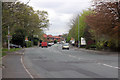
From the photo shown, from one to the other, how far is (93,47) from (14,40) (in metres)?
24.7

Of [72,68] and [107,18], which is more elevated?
[107,18]

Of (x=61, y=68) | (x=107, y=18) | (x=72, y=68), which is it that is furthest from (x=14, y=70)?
(x=107, y=18)

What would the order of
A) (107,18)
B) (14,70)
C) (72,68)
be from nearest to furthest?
1. (14,70)
2. (72,68)
3. (107,18)

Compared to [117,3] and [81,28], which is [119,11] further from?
[81,28]

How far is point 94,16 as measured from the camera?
106 ft

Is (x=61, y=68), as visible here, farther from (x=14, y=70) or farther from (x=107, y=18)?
(x=107, y=18)

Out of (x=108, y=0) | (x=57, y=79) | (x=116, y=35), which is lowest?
(x=57, y=79)

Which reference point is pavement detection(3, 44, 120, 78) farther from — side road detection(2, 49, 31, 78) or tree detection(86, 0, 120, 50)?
tree detection(86, 0, 120, 50)

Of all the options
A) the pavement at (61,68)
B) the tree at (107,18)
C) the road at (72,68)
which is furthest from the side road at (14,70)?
the tree at (107,18)

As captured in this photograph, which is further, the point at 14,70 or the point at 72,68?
the point at 72,68

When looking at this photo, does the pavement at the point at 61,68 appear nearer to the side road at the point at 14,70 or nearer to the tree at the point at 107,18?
the side road at the point at 14,70

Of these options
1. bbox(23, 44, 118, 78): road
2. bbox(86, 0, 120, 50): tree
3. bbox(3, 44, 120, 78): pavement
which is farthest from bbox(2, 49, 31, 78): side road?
bbox(86, 0, 120, 50): tree

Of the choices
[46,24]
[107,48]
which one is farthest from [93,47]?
[46,24]

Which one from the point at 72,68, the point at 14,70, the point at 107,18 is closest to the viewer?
the point at 14,70
